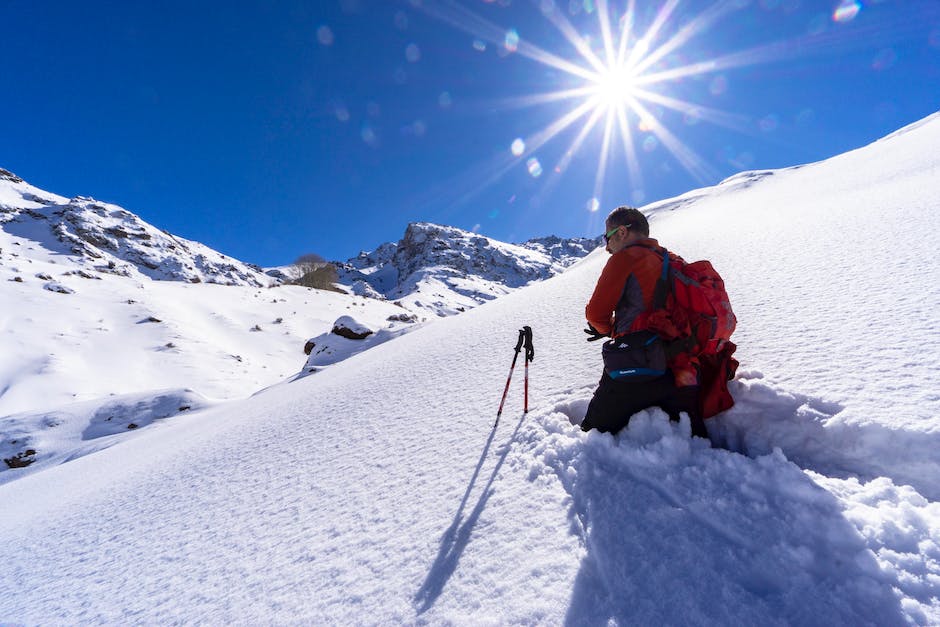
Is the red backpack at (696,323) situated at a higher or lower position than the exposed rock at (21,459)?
higher

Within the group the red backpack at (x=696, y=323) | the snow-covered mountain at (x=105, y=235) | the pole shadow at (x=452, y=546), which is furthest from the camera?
the snow-covered mountain at (x=105, y=235)

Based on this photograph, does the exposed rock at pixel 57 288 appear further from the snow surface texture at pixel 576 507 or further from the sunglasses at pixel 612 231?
the sunglasses at pixel 612 231

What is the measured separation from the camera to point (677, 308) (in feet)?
7.66

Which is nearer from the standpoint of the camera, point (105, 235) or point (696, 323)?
point (696, 323)

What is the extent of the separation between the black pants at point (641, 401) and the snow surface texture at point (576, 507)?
10 centimetres

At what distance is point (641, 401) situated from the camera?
235 cm

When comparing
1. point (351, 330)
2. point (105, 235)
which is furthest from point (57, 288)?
point (105, 235)

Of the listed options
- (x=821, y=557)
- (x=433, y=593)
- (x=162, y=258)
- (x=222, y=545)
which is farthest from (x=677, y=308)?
(x=162, y=258)

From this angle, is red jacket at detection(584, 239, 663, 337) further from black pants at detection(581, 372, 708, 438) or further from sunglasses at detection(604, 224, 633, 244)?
black pants at detection(581, 372, 708, 438)

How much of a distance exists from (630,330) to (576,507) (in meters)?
1.17

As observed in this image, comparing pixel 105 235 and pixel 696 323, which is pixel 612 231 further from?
pixel 105 235

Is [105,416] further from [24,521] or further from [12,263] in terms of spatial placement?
[12,263]

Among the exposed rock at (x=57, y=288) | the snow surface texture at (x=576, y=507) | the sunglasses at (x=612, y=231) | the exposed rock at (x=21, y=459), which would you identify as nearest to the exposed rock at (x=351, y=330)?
the exposed rock at (x=21, y=459)

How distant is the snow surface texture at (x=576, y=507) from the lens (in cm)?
146
